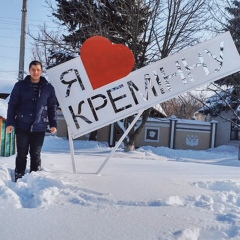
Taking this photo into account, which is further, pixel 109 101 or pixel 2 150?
pixel 2 150

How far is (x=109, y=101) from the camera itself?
4.26m

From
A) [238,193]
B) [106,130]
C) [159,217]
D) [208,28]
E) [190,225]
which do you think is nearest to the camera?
[190,225]

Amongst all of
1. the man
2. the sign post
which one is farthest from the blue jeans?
the sign post

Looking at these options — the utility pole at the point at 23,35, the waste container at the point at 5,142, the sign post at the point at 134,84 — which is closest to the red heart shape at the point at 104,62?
the sign post at the point at 134,84

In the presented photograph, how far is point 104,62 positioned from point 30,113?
120 cm

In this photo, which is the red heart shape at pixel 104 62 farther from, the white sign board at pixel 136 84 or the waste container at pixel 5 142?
the waste container at pixel 5 142

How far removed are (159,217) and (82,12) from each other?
12.6 meters

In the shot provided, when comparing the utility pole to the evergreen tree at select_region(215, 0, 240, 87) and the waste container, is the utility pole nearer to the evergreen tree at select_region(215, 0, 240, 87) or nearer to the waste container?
the waste container

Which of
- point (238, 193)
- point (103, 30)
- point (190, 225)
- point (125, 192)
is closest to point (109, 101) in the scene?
point (125, 192)

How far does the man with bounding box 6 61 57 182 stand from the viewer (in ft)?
12.3

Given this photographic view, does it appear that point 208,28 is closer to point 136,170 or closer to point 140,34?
point 140,34

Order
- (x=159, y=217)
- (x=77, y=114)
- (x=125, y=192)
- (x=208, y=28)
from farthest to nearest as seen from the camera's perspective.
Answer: (x=208, y=28)
(x=77, y=114)
(x=125, y=192)
(x=159, y=217)

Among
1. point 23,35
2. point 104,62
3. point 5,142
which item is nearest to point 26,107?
point 104,62

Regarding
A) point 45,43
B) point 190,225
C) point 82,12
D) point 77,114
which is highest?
point 82,12
